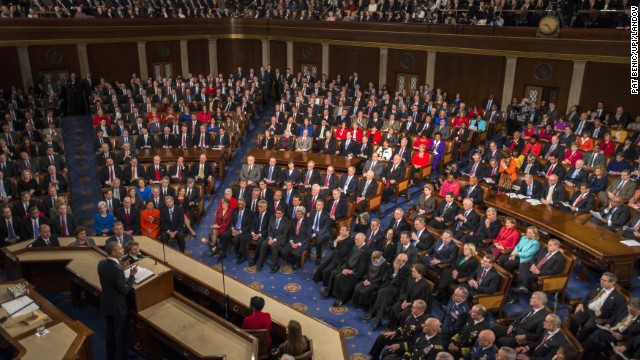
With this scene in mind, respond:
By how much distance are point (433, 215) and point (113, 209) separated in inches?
240

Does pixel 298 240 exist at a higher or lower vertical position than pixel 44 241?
lower

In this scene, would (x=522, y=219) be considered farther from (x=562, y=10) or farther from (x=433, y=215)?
(x=562, y=10)

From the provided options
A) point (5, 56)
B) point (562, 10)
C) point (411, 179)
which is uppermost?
point (562, 10)

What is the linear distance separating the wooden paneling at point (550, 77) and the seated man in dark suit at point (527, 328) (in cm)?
1131

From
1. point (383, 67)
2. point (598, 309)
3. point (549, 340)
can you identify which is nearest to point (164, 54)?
point (383, 67)

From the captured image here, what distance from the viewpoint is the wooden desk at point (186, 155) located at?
1217 cm

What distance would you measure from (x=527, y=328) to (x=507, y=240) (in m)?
2.32

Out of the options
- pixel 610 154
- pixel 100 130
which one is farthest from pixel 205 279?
pixel 610 154

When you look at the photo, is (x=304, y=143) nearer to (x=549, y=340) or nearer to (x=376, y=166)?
(x=376, y=166)

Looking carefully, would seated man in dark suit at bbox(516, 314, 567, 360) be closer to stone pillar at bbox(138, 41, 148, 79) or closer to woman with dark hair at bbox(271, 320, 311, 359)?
woman with dark hair at bbox(271, 320, 311, 359)

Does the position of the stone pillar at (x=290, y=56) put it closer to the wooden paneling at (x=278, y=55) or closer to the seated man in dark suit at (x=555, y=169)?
the wooden paneling at (x=278, y=55)

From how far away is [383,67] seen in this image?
64.5 feet

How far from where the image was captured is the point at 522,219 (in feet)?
28.5

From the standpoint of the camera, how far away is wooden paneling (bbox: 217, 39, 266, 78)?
2305 centimetres
